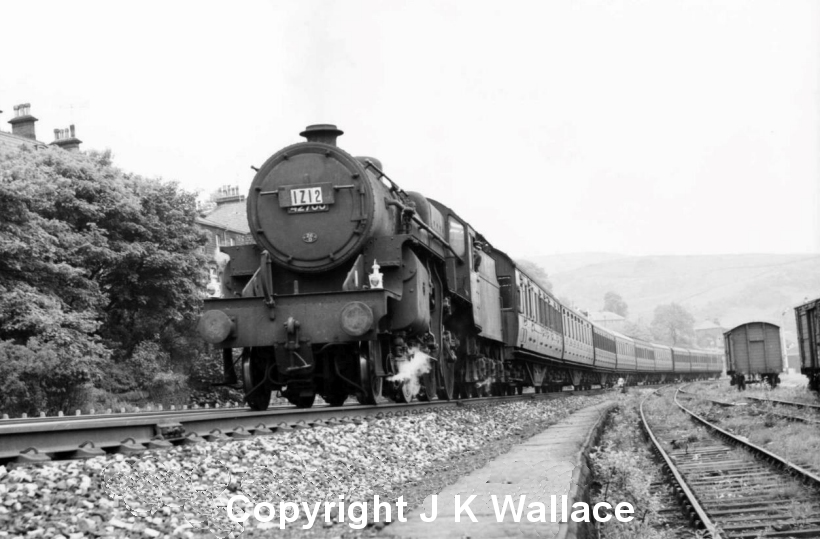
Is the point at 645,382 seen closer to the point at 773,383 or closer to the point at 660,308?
the point at 773,383

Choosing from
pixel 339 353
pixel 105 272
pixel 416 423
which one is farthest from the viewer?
pixel 105 272

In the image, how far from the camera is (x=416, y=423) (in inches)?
421

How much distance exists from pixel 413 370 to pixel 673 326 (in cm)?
16284

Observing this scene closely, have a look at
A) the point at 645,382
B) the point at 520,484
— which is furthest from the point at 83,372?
the point at 645,382

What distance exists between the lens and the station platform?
539 cm

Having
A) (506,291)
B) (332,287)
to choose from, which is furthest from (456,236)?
(506,291)

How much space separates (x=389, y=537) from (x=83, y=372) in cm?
2313

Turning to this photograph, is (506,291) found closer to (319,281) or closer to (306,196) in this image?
(319,281)

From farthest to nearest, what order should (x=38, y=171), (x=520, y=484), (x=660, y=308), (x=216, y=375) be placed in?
(x=660, y=308) < (x=216, y=375) < (x=38, y=171) < (x=520, y=484)

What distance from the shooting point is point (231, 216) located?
56562 millimetres

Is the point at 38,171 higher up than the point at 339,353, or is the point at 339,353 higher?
the point at 38,171

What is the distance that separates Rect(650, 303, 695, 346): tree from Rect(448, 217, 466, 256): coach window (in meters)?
150

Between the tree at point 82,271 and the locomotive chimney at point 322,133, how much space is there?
15.0 metres

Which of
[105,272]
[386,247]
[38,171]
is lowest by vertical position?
[386,247]
